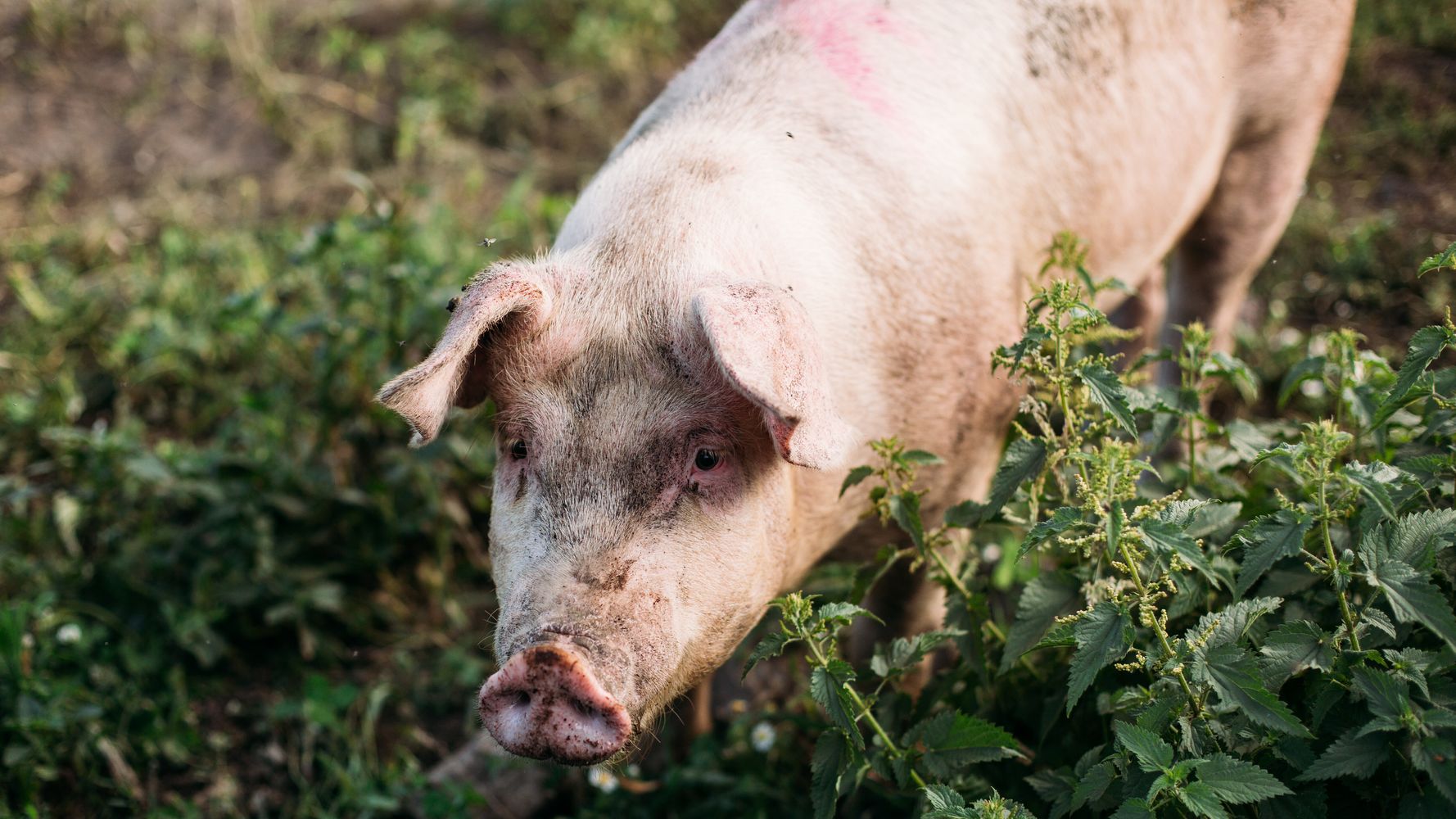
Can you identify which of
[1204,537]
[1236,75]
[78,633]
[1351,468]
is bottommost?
[78,633]

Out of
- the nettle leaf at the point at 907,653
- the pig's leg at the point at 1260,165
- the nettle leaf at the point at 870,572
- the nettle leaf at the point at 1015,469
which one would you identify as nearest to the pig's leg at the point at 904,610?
the nettle leaf at the point at 870,572

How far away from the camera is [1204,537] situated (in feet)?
8.29

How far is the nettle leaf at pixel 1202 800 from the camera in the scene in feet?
6.02

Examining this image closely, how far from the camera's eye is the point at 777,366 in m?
2.21

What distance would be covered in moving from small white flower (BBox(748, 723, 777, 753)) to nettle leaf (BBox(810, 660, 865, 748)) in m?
0.94

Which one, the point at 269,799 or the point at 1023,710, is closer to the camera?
the point at 1023,710

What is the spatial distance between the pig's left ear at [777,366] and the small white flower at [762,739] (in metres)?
1.12

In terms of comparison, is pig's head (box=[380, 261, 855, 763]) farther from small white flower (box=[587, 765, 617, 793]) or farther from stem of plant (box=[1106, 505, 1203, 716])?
small white flower (box=[587, 765, 617, 793])

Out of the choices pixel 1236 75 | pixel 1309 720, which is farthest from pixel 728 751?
pixel 1236 75

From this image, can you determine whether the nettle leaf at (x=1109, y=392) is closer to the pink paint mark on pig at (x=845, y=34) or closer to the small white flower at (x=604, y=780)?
the pink paint mark on pig at (x=845, y=34)

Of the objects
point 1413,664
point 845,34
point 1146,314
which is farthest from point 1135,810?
point 1146,314

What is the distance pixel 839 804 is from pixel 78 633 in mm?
2261

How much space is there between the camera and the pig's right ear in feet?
7.55

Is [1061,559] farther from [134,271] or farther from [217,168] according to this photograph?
[217,168]
